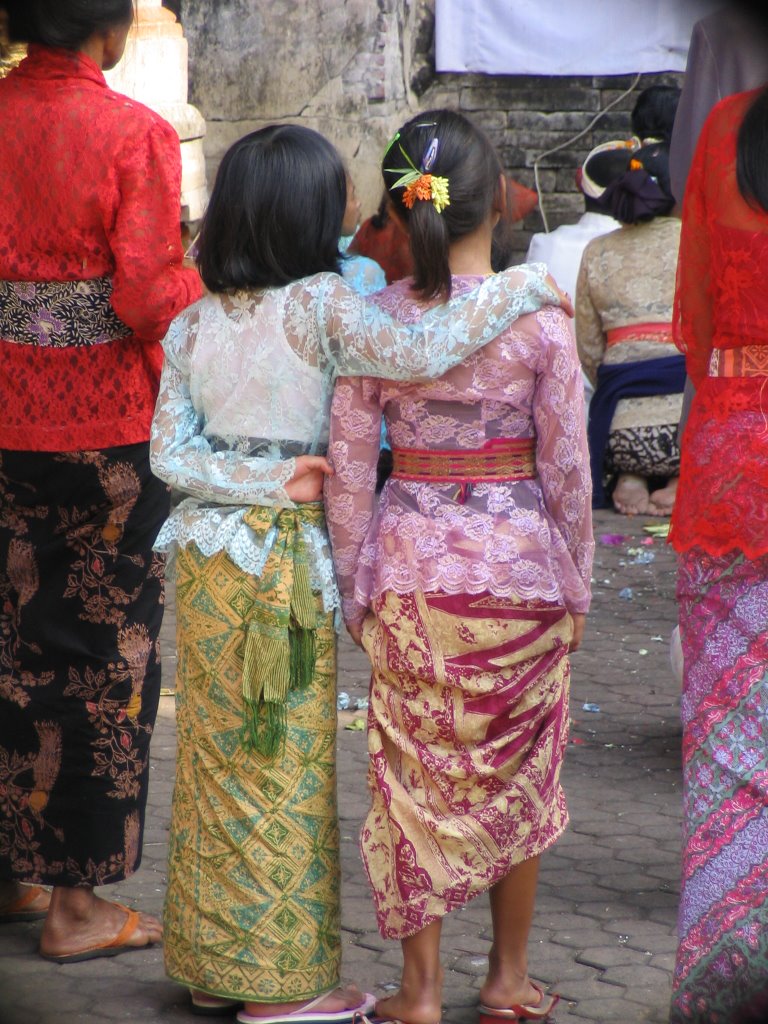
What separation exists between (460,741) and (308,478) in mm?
572

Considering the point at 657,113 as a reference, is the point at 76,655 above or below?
below

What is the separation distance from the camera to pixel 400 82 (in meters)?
9.66

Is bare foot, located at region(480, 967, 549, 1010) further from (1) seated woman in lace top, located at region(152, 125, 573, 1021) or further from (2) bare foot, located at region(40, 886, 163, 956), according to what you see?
(2) bare foot, located at region(40, 886, 163, 956)

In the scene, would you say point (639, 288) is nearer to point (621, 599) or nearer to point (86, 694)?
point (621, 599)

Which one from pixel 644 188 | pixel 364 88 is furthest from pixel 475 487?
pixel 364 88

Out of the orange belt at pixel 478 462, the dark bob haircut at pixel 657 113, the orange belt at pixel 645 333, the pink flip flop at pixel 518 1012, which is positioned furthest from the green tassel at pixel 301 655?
the dark bob haircut at pixel 657 113

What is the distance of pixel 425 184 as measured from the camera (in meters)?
2.58

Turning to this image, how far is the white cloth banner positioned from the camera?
377 inches

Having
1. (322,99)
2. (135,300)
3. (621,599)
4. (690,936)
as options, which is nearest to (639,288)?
(621,599)

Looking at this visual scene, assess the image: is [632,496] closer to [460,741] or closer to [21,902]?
[21,902]

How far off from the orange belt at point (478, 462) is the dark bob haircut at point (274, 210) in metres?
0.42

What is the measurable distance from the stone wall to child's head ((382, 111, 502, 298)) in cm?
632

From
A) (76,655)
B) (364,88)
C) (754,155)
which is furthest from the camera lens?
(364,88)

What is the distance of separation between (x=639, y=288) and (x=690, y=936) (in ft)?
16.5
